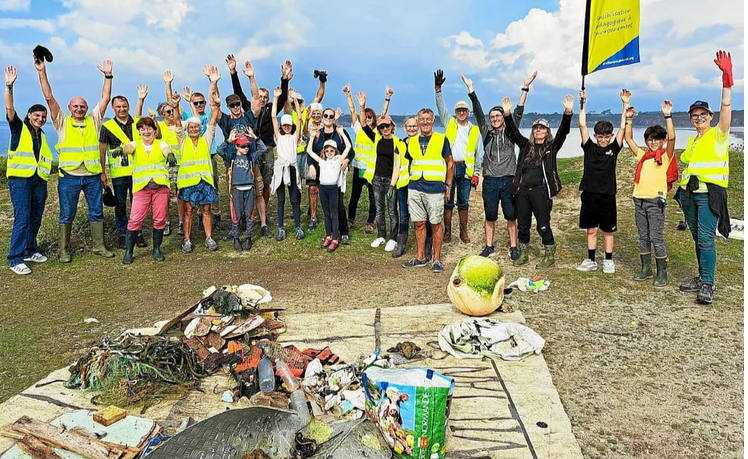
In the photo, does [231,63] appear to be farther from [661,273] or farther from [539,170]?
[661,273]

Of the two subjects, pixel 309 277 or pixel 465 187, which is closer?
pixel 309 277

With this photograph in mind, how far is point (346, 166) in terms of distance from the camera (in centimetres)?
918

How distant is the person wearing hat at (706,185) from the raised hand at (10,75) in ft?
28.1

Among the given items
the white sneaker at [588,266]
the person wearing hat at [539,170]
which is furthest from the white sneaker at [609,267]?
the person wearing hat at [539,170]

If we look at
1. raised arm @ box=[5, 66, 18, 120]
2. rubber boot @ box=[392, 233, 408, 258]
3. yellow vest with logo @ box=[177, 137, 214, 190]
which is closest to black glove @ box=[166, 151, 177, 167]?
yellow vest with logo @ box=[177, 137, 214, 190]

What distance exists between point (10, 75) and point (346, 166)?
15.9 feet

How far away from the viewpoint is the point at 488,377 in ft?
15.7

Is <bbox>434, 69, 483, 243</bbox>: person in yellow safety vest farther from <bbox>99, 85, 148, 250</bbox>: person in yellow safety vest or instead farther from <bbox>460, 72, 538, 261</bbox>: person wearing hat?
<bbox>99, 85, 148, 250</bbox>: person in yellow safety vest

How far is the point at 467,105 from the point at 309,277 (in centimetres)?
351

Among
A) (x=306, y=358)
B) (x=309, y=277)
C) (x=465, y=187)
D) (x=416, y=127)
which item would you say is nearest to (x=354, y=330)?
(x=306, y=358)

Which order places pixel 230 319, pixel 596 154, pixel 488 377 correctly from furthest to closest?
pixel 596 154 < pixel 230 319 < pixel 488 377

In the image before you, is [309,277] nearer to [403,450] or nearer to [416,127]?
[416,127]

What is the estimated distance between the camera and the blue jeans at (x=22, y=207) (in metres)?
8.16

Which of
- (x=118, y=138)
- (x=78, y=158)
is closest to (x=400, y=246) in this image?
(x=118, y=138)
